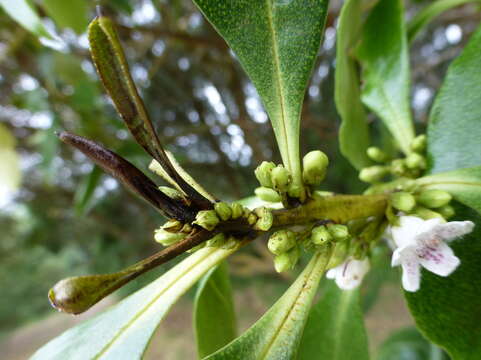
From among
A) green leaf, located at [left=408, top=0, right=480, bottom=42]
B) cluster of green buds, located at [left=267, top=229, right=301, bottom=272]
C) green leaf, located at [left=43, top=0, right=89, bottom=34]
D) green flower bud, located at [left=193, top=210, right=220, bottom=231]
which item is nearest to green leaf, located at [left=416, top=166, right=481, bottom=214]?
cluster of green buds, located at [left=267, top=229, right=301, bottom=272]

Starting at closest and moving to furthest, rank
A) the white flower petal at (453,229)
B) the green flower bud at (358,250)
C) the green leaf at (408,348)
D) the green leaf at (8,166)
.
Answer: the white flower petal at (453,229), the green flower bud at (358,250), the green leaf at (408,348), the green leaf at (8,166)

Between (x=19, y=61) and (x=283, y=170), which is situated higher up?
(x=19, y=61)

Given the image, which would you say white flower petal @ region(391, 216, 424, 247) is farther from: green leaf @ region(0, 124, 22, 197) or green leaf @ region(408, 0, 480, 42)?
green leaf @ region(0, 124, 22, 197)

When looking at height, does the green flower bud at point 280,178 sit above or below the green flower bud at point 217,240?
above

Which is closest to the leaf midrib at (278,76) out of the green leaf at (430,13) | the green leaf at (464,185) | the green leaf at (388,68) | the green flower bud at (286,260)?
the green flower bud at (286,260)

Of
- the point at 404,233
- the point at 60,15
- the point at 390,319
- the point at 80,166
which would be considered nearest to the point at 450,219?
the point at 404,233

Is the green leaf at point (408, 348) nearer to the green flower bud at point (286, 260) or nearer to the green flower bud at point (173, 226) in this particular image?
the green flower bud at point (286, 260)

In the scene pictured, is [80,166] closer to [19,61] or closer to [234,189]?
[19,61]

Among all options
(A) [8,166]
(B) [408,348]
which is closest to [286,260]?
(B) [408,348]
